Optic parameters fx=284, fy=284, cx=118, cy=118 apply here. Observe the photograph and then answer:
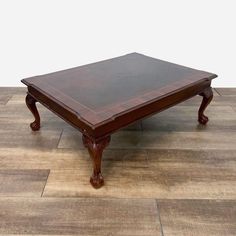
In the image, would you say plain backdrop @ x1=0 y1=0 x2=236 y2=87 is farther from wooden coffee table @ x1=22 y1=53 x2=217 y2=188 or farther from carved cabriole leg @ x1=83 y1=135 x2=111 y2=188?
carved cabriole leg @ x1=83 y1=135 x2=111 y2=188

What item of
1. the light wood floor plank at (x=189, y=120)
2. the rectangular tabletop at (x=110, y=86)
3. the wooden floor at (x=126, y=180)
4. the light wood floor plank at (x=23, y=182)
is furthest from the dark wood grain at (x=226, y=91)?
the light wood floor plank at (x=23, y=182)

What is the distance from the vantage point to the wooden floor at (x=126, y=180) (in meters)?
1.22

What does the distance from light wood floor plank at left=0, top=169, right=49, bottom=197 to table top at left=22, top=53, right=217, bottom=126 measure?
0.41 metres

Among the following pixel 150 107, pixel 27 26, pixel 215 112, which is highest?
pixel 27 26

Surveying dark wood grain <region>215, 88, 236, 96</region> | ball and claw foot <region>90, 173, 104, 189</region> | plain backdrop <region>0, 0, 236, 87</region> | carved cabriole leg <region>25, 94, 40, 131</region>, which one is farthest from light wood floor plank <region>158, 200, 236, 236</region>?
plain backdrop <region>0, 0, 236, 87</region>

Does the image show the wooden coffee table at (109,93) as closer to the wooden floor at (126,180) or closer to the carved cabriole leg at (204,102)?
the carved cabriole leg at (204,102)

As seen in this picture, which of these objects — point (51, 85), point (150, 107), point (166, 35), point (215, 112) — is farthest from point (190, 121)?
point (51, 85)

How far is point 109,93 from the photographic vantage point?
152 cm

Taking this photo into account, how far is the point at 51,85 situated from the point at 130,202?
2.58 ft

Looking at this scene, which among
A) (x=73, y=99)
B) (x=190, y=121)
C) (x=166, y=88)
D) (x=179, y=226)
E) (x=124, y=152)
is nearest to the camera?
(x=179, y=226)

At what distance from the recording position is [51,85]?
1630 mm

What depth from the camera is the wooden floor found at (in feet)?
4.01

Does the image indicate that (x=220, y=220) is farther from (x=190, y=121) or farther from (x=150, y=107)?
(x=190, y=121)

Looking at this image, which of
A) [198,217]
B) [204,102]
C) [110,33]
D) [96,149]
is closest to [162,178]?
[198,217]
